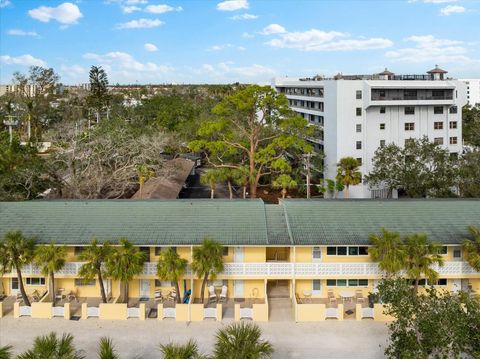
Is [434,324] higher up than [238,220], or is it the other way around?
[238,220]

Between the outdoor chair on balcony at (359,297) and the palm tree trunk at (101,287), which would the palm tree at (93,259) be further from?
the outdoor chair on balcony at (359,297)

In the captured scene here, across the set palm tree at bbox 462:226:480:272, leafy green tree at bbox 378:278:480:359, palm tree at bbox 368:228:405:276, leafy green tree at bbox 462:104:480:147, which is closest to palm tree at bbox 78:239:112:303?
palm tree at bbox 368:228:405:276

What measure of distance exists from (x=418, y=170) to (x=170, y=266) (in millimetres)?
26267

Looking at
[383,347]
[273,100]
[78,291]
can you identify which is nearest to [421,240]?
[383,347]

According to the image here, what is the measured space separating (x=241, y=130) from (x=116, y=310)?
28.2 metres

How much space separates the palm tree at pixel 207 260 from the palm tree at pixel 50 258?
6477mm

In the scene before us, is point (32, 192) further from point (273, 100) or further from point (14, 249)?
point (273, 100)

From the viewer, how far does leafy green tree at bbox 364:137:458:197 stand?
4084 cm

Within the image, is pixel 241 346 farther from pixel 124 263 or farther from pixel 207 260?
pixel 124 263

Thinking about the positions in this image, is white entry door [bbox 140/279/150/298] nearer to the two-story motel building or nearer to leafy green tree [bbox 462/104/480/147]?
the two-story motel building

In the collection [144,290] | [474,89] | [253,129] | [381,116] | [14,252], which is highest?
[474,89]

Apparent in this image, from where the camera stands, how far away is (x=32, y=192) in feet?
127

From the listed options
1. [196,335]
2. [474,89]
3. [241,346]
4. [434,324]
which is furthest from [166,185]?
[474,89]

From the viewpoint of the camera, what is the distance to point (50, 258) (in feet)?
78.6
